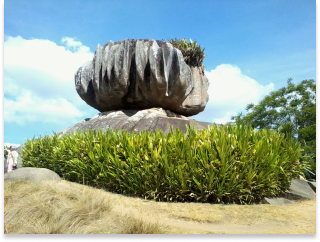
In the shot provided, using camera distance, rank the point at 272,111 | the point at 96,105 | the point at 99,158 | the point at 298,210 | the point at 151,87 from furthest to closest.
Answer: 1. the point at 272,111
2. the point at 96,105
3. the point at 151,87
4. the point at 99,158
5. the point at 298,210

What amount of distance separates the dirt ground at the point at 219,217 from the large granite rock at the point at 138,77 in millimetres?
5281

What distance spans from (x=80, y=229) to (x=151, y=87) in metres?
7.64

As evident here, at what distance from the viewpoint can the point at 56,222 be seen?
4.56m

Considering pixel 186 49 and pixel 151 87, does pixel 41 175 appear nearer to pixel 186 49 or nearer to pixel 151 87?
pixel 151 87

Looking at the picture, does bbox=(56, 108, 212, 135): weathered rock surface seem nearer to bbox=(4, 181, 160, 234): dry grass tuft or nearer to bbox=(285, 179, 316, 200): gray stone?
bbox=(285, 179, 316, 200): gray stone

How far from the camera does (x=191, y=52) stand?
46.3 feet

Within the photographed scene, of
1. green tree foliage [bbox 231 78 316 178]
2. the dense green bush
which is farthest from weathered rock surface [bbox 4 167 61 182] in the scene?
green tree foliage [bbox 231 78 316 178]

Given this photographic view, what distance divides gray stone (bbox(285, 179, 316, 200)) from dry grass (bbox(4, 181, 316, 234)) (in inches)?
44.5

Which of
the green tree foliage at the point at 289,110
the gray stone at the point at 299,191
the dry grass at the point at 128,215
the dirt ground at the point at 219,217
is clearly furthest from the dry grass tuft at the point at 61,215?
the green tree foliage at the point at 289,110

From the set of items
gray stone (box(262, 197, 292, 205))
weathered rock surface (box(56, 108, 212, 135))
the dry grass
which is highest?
weathered rock surface (box(56, 108, 212, 135))

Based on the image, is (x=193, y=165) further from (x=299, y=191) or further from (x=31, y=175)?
(x=31, y=175)

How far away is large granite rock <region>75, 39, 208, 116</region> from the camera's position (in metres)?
11.3

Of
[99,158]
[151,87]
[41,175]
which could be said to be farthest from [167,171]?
[151,87]

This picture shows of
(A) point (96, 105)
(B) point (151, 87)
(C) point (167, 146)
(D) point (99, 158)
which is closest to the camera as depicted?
(C) point (167, 146)
